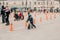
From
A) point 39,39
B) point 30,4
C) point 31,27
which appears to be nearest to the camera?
point 39,39

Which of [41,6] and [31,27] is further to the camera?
[41,6]

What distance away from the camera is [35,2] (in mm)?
97688

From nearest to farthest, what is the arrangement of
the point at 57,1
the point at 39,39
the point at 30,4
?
the point at 39,39 → the point at 30,4 → the point at 57,1

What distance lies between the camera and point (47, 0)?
323ft

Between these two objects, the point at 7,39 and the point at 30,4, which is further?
the point at 30,4

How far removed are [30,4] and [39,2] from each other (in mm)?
6003

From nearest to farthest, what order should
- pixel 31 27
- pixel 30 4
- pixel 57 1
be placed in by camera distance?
pixel 31 27 < pixel 30 4 < pixel 57 1

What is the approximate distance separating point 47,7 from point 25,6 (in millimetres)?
8195

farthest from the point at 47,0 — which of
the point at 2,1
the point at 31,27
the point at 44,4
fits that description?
the point at 31,27

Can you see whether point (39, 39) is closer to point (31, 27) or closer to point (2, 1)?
point (31, 27)

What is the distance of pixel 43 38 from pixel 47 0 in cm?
8452

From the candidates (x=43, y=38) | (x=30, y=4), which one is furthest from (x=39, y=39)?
(x=30, y=4)

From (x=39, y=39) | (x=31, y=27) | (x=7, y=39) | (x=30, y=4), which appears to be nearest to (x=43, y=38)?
(x=39, y=39)

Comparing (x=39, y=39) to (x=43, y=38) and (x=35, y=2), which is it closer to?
(x=43, y=38)
